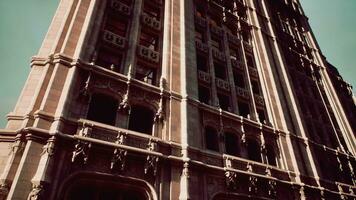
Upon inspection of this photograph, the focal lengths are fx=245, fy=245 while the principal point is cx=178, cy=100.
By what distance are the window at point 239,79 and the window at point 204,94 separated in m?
4.73

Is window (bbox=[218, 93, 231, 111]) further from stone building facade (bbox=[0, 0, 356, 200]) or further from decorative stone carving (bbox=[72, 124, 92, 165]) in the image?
decorative stone carving (bbox=[72, 124, 92, 165])

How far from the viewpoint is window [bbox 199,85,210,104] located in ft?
63.3

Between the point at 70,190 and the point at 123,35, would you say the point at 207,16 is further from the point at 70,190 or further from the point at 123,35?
the point at 70,190

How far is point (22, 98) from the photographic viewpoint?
12180mm

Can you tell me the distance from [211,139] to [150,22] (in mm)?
10438

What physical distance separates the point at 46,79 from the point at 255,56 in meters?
20.9

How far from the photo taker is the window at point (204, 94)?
1928 cm

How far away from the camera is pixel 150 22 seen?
64.7 ft

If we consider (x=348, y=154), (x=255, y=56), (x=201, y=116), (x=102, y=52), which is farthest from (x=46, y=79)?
(x=348, y=154)

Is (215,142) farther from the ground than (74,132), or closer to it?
farther from the ground

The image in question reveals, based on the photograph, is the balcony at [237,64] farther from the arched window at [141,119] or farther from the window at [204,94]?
the arched window at [141,119]

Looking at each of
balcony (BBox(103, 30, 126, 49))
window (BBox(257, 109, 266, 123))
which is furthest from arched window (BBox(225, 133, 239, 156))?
balcony (BBox(103, 30, 126, 49))

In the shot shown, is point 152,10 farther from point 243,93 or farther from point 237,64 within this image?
point 243,93

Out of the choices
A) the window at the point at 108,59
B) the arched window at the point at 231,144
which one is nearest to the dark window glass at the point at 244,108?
the arched window at the point at 231,144
